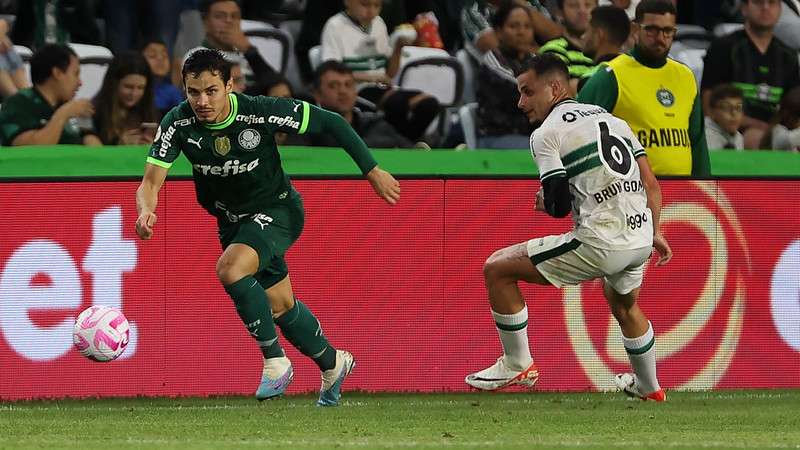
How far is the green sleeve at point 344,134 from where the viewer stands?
8.73 meters

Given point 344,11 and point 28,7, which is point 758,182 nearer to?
point 344,11

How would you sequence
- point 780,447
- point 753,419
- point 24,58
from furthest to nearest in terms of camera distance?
point 24,58, point 753,419, point 780,447

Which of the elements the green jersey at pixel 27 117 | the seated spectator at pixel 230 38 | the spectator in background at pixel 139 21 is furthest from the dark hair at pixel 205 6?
the green jersey at pixel 27 117

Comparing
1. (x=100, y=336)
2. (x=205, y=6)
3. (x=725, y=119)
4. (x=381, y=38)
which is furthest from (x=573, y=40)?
(x=100, y=336)

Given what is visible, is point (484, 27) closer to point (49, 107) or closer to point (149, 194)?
point (49, 107)

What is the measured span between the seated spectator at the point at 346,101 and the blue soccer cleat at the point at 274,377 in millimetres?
3494

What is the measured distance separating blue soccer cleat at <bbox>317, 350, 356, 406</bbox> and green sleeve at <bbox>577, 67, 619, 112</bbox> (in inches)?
86.4

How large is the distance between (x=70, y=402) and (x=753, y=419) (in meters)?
3.94

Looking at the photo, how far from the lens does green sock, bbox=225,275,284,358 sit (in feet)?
28.3

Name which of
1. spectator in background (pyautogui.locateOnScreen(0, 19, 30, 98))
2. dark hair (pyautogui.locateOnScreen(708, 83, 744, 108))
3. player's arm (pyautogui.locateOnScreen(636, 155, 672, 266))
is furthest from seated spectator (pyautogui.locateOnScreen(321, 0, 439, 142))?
player's arm (pyautogui.locateOnScreen(636, 155, 672, 266))

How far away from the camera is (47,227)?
393 inches

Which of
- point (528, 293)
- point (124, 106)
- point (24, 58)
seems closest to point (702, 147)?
point (528, 293)

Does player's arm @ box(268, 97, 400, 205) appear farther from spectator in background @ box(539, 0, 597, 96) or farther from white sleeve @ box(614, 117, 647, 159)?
spectator in background @ box(539, 0, 597, 96)

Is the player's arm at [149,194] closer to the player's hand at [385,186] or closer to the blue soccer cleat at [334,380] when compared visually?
the player's hand at [385,186]
